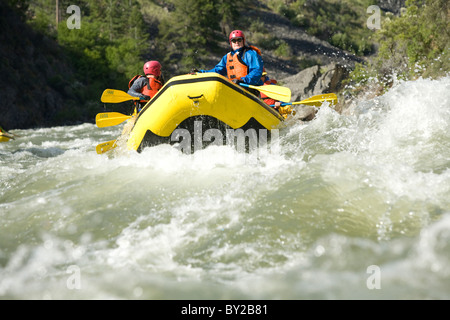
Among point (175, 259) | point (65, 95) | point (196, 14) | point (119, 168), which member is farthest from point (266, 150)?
point (196, 14)

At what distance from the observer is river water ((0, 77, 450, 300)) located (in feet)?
7.29

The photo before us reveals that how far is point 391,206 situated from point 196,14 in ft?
107

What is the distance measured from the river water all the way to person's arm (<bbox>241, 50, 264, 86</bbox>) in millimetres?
1374

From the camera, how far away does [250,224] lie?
2.80 metres

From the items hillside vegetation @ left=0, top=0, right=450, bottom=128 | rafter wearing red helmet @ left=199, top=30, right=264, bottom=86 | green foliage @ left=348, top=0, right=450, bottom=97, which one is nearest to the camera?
rafter wearing red helmet @ left=199, top=30, right=264, bottom=86

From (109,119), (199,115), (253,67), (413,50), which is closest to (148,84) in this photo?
(109,119)

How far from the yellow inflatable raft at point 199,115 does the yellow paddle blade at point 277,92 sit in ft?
0.71

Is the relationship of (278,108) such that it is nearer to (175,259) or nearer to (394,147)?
(394,147)

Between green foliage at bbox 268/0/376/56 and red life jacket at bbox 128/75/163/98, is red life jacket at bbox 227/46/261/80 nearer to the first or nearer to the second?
red life jacket at bbox 128/75/163/98

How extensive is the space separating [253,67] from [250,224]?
3336 mm

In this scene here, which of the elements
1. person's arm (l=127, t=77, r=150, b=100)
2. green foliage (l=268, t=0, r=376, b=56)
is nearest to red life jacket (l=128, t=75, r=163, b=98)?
person's arm (l=127, t=77, r=150, b=100)

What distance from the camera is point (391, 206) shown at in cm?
282

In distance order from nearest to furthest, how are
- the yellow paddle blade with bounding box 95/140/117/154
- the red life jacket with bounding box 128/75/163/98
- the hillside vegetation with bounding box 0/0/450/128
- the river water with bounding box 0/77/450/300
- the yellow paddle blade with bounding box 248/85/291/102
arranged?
the river water with bounding box 0/77/450/300 < the yellow paddle blade with bounding box 248/85/291/102 < the yellow paddle blade with bounding box 95/140/117/154 < the red life jacket with bounding box 128/75/163/98 < the hillside vegetation with bounding box 0/0/450/128

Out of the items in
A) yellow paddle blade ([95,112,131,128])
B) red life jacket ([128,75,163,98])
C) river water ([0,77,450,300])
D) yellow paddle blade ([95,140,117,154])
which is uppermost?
red life jacket ([128,75,163,98])
